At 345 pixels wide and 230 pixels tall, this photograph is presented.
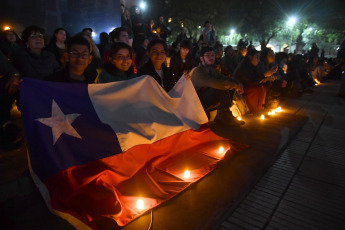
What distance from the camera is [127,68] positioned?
3.83 meters

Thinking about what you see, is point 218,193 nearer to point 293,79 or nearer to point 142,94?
point 142,94

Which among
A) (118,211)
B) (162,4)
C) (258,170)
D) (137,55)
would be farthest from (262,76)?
(162,4)

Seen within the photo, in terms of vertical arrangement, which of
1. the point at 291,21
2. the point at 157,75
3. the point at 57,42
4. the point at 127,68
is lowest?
the point at 157,75

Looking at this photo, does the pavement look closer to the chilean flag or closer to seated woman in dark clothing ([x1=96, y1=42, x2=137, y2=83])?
the chilean flag

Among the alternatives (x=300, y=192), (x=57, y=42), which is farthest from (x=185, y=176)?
(x=57, y=42)

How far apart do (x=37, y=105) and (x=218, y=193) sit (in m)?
2.30

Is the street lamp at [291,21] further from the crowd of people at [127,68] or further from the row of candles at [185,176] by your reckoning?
the row of candles at [185,176]

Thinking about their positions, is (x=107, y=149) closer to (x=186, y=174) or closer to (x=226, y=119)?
(x=186, y=174)

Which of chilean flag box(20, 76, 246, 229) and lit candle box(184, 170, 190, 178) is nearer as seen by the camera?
chilean flag box(20, 76, 246, 229)

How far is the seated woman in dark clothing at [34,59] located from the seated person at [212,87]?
2760 millimetres

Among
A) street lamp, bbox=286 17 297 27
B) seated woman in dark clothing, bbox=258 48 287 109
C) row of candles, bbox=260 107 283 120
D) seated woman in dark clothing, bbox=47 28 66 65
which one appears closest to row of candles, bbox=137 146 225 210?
row of candles, bbox=260 107 283 120

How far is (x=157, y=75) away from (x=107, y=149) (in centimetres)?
189

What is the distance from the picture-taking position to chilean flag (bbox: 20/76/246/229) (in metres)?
2.55

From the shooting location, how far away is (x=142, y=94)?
357 cm
